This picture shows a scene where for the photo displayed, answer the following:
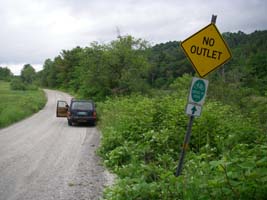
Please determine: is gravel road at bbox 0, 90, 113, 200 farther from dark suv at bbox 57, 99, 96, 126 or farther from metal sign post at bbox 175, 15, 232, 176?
dark suv at bbox 57, 99, 96, 126

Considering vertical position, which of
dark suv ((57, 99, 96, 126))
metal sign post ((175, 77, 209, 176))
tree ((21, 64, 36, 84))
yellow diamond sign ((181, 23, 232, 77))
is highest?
tree ((21, 64, 36, 84))

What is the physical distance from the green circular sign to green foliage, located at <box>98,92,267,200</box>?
0.93 meters

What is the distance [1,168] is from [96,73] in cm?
2672

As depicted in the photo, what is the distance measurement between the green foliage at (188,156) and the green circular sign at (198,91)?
3.06ft

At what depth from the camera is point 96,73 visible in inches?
1411

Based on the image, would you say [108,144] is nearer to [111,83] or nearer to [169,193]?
[169,193]

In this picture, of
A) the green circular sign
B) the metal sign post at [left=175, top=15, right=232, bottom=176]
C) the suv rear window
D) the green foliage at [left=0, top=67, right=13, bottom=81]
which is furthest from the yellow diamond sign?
the green foliage at [left=0, top=67, right=13, bottom=81]

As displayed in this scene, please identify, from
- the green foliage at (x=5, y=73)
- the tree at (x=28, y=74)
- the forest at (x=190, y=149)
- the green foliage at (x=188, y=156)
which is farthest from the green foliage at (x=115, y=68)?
the tree at (x=28, y=74)

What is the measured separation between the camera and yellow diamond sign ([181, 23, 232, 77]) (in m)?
5.83

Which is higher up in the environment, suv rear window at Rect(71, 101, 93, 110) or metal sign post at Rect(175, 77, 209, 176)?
metal sign post at Rect(175, 77, 209, 176)

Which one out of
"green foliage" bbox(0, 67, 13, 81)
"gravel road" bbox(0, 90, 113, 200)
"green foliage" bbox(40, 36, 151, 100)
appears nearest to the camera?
"gravel road" bbox(0, 90, 113, 200)

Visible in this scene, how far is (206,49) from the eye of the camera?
587cm

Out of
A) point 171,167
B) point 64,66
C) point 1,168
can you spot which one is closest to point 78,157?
point 1,168

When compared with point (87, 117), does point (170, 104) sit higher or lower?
higher
